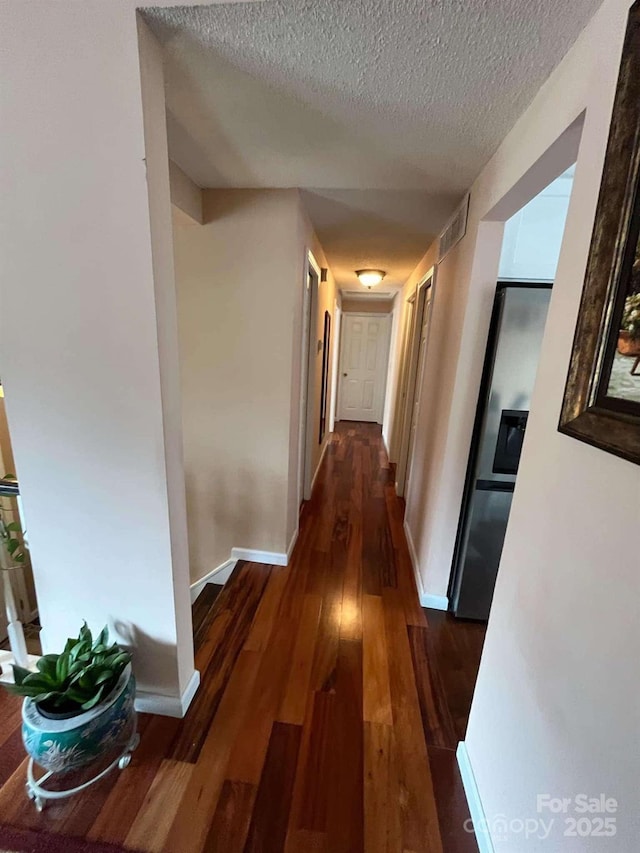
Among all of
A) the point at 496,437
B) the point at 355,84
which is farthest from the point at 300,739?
the point at 355,84

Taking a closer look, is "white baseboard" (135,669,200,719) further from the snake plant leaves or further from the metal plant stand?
the snake plant leaves

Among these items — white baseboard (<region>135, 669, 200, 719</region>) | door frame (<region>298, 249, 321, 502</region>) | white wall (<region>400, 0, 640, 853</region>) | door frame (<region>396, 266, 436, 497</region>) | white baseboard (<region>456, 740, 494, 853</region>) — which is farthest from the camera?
door frame (<region>396, 266, 436, 497</region>)

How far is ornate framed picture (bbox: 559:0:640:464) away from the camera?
2.14 feet

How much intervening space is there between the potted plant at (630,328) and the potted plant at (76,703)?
168cm

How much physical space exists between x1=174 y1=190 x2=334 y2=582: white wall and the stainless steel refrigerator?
110 centimetres

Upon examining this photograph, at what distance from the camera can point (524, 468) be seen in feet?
3.47

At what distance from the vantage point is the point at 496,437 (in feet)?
5.79

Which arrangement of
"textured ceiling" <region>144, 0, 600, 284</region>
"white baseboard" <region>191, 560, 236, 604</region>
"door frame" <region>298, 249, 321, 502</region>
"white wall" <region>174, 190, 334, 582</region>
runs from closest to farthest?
"textured ceiling" <region>144, 0, 600, 284</region> → "white wall" <region>174, 190, 334, 582</region> → "white baseboard" <region>191, 560, 236, 604</region> → "door frame" <region>298, 249, 321, 502</region>

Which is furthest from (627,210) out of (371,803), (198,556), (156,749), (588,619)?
(198,556)

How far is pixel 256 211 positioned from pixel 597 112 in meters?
1.64

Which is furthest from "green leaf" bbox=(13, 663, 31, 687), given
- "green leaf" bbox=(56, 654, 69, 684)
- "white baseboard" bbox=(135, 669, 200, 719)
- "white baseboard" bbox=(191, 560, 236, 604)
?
"white baseboard" bbox=(191, 560, 236, 604)

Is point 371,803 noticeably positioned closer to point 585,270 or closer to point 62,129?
point 585,270

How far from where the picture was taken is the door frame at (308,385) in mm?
2648

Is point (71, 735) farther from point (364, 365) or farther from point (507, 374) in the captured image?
point (364, 365)
